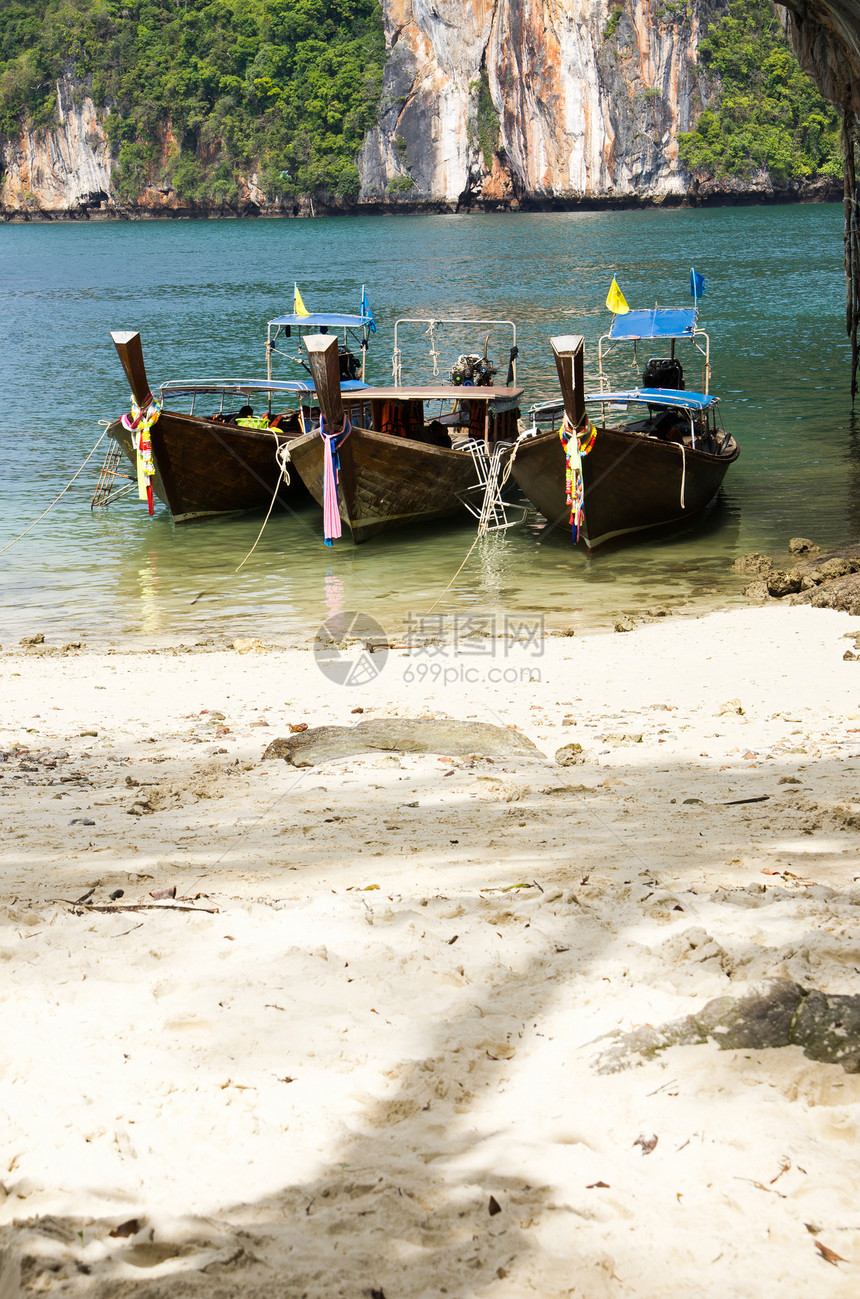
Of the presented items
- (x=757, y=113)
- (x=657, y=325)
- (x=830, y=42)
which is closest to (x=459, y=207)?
(x=757, y=113)

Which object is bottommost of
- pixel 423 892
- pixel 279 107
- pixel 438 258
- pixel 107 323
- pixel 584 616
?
pixel 584 616

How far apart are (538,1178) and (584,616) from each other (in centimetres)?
926

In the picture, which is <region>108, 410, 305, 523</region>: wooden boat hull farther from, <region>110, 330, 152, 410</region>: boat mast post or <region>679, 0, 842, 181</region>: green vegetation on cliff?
<region>679, 0, 842, 181</region>: green vegetation on cliff

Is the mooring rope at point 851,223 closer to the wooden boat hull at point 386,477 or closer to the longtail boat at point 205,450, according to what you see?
the wooden boat hull at point 386,477

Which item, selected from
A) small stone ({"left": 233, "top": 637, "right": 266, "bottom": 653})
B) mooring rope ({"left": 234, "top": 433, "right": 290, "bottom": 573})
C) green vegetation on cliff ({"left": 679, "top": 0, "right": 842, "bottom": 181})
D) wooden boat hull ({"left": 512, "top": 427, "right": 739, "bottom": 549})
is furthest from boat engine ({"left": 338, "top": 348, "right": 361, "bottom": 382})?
green vegetation on cliff ({"left": 679, "top": 0, "right": 842, "bottom": 181})

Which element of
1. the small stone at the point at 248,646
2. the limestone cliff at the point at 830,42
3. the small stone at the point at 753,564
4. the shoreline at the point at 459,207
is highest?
the shoreline at the point at 459,207

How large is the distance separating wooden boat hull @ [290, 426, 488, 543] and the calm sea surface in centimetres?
42

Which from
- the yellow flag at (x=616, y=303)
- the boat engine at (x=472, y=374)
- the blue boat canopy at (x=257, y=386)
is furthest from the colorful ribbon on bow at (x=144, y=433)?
the yellow flag at (x=616, y=303)

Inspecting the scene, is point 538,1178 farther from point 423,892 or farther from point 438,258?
point 438,258

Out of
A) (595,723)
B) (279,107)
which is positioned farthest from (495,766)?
(279,107)

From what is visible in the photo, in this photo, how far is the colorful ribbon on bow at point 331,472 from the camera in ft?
43.6

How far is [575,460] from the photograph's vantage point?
12648 mm

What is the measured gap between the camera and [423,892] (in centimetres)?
373

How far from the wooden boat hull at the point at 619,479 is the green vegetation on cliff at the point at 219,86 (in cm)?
10718
